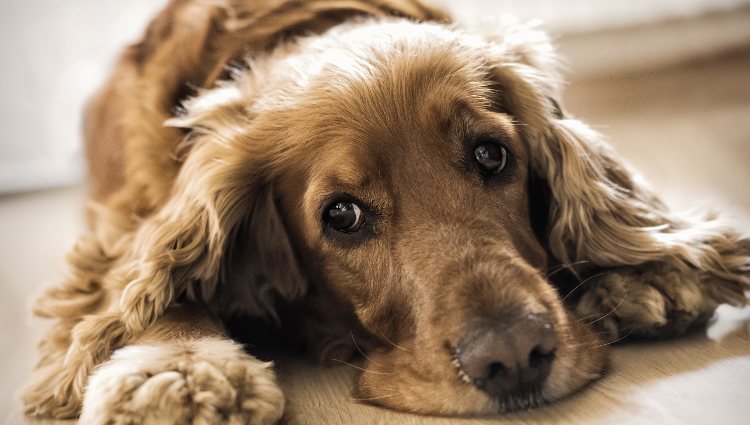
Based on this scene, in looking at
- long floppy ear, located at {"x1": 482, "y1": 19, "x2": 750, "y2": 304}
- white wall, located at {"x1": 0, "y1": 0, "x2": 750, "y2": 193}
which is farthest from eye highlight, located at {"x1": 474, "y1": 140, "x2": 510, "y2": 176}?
white wall, located at {"x1": 0, "y1": 0, "x2": 750, "y2": 193}

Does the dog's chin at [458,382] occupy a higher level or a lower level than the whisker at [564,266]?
lower

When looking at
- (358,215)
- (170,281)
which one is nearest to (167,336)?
(170,281)

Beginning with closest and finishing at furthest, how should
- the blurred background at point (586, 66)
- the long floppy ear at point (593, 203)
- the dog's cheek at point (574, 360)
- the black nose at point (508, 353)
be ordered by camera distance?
the black nose at point (508, 353) < the dog's cheek at point (574, 360) < the long floppy ear at point (593, 203) < the blurred background at point (586, 66)

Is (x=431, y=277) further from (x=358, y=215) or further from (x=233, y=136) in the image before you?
(x=233, y=136)

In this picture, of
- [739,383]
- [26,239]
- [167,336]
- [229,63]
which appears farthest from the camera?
[26,239]

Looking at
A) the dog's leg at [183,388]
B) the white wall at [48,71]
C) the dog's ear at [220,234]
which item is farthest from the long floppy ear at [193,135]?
the white wall at [48,71]

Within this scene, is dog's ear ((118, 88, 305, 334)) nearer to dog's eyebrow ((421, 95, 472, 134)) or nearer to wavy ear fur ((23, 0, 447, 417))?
wavy ear fur ((23, 0, 447, 417))

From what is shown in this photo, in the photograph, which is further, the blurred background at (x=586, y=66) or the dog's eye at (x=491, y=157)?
the blurred background at (x=586, y=66)

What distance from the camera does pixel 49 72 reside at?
575cm

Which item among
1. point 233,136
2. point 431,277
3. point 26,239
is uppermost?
point 233,136

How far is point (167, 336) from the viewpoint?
2.22m

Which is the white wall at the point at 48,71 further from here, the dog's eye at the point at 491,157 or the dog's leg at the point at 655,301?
the dog's leg at the point at 655,301

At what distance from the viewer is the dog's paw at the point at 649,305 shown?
7.41 ft

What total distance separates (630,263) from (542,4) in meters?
4.18
